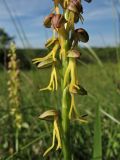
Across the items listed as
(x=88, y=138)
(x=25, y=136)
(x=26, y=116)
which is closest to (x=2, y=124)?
(x=25, y=136)

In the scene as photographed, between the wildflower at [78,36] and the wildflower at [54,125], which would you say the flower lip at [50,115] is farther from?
the wildflower at [78,36]

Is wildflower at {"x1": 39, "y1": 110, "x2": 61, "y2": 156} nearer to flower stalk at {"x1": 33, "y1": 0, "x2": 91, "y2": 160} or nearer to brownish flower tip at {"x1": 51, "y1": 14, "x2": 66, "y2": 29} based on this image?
flower stalk at {"x1": 33, "y1": 0, "x2": 91, "y2": 160}

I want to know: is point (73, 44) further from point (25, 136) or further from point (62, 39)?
point (25, 136)

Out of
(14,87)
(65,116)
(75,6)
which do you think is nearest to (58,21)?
(75,6)

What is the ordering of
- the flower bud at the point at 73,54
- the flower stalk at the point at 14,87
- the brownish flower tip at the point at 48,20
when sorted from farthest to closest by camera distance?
the flower stalk at the point at 14,87
the brownish flower tip at the point at 48,20
the flower bud at the point at 73,54

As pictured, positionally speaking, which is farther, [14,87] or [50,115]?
[14,87]

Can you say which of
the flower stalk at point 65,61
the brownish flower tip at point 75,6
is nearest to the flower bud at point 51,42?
the flower stalk at point 65,61

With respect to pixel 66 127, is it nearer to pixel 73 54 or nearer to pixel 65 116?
pixel 65 116
